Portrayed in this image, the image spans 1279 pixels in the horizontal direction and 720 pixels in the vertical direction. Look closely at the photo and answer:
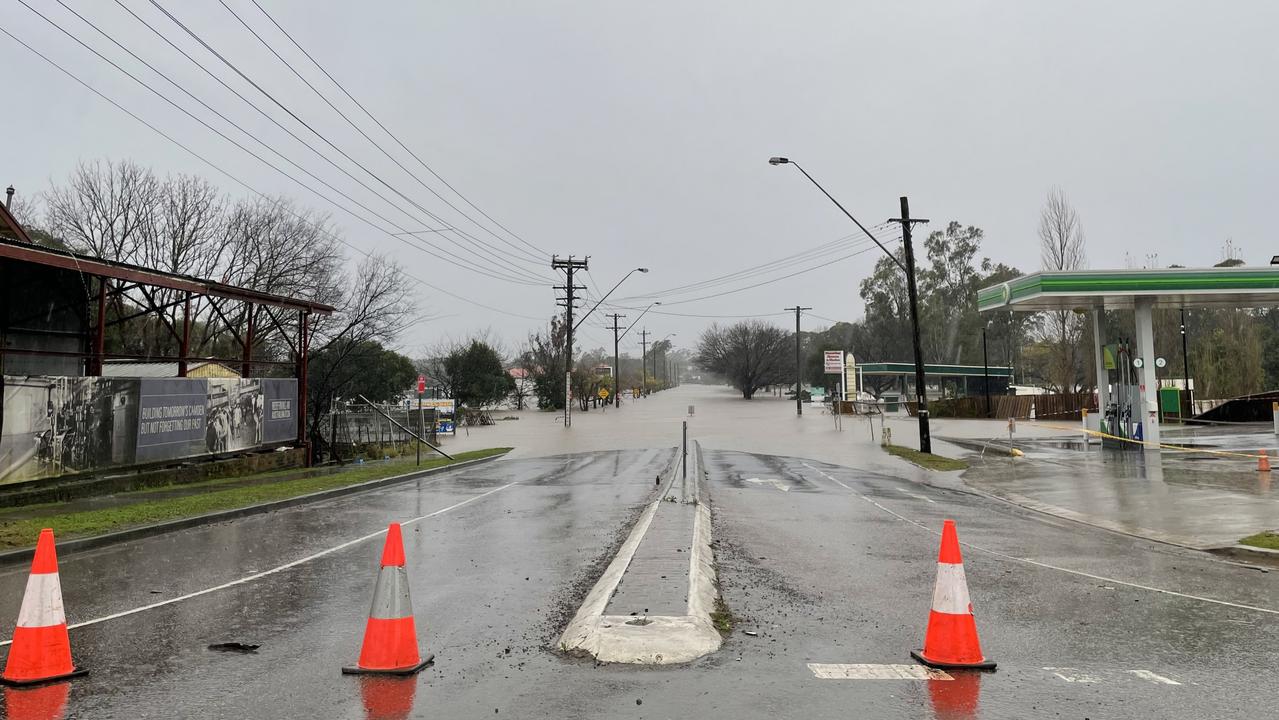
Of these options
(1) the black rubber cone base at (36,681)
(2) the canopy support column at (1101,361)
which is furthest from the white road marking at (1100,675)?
(2) the canopy support column at (1101,361)

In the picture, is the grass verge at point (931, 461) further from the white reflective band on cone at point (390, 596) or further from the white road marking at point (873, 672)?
the white reflective band on cone at point (390, 596)

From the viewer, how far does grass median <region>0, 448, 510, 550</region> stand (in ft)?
34.5

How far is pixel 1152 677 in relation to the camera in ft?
16.3

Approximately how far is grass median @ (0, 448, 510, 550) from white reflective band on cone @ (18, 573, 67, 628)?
5495mm

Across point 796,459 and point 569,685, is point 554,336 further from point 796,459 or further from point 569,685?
point 569,685

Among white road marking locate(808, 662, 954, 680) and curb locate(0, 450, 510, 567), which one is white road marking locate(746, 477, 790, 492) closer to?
curb locate(0, 450, 510, 567)

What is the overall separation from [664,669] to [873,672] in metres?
1.33

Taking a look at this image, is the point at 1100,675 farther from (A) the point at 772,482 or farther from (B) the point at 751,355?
(B) the point at 751,355

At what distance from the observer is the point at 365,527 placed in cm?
1164

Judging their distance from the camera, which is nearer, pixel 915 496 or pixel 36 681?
pixel 36 681

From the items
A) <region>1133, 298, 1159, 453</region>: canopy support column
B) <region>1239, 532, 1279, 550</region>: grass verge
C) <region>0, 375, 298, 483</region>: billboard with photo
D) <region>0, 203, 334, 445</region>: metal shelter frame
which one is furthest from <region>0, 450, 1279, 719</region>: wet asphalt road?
<region>1133, 298, 1159, 453</region>: canopy support column

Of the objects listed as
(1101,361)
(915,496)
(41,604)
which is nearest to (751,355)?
(1101,361)

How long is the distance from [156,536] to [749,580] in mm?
8353

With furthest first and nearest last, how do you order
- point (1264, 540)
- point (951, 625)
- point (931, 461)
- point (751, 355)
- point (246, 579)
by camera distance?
point (751, 355)
point (931, 461)
point (1264, 540)
point (246, 579)
point (951, 625)
